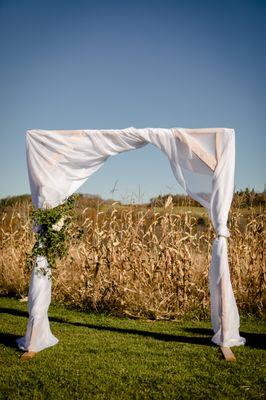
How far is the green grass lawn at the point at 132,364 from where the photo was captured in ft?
12.4

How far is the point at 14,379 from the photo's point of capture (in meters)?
4.07

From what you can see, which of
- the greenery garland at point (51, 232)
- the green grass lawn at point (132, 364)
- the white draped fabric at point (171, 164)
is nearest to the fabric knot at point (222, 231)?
the white draped fabric at point (171, 164)

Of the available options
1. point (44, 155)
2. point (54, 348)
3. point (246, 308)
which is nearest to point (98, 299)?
point (54, 348)

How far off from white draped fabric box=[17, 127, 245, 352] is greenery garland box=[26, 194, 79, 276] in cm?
17

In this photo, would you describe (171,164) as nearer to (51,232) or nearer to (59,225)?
(59,225)

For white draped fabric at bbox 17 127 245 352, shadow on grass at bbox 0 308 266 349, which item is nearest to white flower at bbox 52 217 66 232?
white draped fabric at bbox 17 127 245 352

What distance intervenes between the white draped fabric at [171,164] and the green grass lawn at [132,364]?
32cm

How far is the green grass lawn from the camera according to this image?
149 inches

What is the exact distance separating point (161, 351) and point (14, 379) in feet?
5.85

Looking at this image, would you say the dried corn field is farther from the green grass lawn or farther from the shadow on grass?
the shadow on grass

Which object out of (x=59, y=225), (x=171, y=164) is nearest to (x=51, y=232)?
(x=59, y=225)

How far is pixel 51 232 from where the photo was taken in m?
4.94

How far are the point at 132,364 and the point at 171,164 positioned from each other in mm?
2546

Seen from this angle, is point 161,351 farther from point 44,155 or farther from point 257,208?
point 257,208
